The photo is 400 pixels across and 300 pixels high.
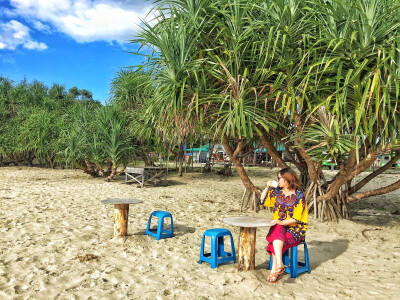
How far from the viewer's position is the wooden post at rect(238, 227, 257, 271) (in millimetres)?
3080

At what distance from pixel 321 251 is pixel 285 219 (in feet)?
4.46

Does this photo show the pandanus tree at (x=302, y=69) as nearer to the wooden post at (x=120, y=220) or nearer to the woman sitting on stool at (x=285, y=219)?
the woman sitting on stool at (x=285, y=219)

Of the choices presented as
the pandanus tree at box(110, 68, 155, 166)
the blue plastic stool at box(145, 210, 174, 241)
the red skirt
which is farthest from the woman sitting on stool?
the pandanus tree at box(110, 68, 155, 166)

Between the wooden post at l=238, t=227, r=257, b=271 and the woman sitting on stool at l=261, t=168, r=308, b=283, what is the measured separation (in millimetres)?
162

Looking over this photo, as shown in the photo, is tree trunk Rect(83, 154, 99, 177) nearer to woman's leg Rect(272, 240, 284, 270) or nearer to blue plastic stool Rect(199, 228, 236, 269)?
blue plastic stool Rect(199, 228, 236, 269)

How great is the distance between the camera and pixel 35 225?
4535mm

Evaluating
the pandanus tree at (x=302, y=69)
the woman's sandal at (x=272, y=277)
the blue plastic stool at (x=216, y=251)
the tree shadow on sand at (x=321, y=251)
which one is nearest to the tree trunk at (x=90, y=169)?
the pandanus tree at (x=302, y=69)

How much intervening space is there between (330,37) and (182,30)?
191 centimetres

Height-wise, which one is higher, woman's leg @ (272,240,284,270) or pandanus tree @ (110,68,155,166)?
pandanus tree @ (110,68,155,166)

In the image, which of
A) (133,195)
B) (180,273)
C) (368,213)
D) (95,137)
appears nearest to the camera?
(180,273)

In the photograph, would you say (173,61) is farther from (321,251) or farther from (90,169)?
(90,169)

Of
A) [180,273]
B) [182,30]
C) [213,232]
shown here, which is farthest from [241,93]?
[180,273]

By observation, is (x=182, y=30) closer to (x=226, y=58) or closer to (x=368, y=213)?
(x=226, y=58)

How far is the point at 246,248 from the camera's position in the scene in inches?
122
